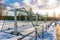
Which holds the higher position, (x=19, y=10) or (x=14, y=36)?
(x=19, y=10)

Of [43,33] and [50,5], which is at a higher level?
[50,5]

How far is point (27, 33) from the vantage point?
62.3 inches

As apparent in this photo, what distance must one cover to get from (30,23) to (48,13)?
255mm

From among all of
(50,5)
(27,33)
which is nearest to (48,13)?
(50,5)

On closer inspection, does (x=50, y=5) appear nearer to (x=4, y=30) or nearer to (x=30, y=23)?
(x=30, y=23)

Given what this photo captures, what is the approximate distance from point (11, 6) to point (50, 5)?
49 cm

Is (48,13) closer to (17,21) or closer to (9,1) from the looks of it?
(17,21)

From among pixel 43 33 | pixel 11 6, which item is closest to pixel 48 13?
pixel 43 33

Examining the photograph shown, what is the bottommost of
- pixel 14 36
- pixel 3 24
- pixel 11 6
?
pixel 14 36

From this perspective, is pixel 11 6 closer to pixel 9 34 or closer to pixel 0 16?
pixel 0 16

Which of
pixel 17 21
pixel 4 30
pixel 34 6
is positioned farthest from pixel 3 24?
pixel 34 6

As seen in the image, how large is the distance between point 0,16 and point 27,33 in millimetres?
398

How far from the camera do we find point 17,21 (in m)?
1.59

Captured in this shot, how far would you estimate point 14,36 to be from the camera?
154 cm
